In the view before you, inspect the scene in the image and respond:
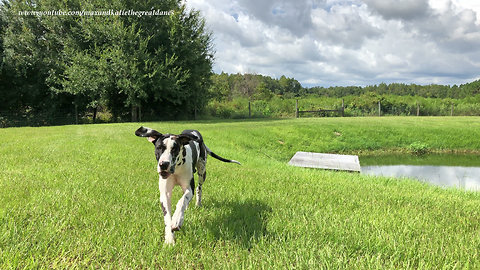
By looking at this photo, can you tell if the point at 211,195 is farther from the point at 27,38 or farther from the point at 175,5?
the point at 27,38

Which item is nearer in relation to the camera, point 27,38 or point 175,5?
point 27,38

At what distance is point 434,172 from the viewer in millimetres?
11781

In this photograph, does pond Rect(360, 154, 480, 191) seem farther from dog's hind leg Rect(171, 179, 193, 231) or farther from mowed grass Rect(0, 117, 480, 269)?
dog's hind leg Rect(171, 179, 193, 231)

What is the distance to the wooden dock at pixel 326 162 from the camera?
986 cm

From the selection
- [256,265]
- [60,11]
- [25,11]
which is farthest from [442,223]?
[25,11]

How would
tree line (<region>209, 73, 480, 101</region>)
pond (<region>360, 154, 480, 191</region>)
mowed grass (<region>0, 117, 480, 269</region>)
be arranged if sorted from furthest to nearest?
1. tree line (<region>209, 73, 480, 101</region>)
2. pond (<region>360, 154, 480, 191</region>)
3. mowed grass (<region>0, 117, 480, 269</region>)

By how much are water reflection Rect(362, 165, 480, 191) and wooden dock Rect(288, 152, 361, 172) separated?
1047 mm

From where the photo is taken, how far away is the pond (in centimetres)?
1045

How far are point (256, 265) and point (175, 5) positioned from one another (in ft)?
98.1

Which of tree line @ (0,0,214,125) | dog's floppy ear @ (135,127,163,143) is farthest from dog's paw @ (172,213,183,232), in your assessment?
tree line @ (0,0,214,125)

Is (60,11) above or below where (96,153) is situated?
above

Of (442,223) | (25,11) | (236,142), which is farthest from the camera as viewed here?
(25,11)

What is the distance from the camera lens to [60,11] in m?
24.9

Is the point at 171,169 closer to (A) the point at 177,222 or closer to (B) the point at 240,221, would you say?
(A) the point at 177,222
